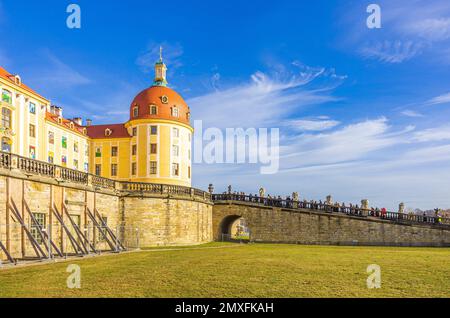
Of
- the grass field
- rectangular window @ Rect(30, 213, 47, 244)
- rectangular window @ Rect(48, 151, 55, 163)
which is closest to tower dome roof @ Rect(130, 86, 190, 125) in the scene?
rectangular window @ Rect(48, 151, 55, 163)

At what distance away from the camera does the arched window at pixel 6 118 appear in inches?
1554

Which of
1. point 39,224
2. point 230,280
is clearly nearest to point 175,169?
point 39,224

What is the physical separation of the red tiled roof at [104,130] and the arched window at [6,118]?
14369 mm

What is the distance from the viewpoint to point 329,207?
3750 cm

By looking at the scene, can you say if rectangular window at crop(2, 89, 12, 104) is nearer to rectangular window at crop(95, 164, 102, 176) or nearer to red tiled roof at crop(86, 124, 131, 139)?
red tiled roof at crop(86, 124, 131, 139)

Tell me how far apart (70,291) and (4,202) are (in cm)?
989

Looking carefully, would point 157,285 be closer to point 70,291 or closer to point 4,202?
point 70,291

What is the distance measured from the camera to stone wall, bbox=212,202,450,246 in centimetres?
3319

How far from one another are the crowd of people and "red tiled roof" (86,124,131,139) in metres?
17.8

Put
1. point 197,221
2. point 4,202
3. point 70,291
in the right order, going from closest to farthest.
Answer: point 70,291 < point 4,202 < point 197,221

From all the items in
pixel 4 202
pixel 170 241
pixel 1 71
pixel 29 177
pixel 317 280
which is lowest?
pixel 170 241

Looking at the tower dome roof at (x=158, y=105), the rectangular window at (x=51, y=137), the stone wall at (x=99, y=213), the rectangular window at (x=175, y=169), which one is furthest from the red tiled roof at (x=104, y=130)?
the stone wall at (x=99, y=213)

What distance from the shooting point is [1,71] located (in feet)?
134
